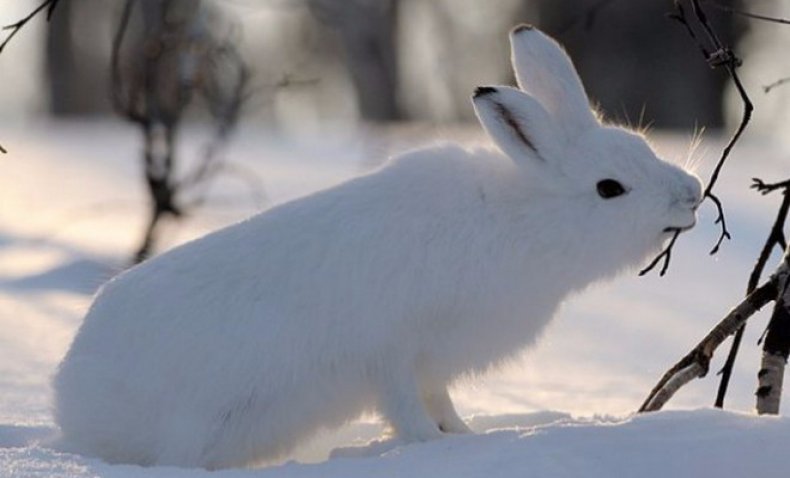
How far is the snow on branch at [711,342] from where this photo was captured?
3998mm

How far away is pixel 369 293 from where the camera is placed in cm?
376

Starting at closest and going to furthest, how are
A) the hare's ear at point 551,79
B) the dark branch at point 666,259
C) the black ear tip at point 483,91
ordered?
the dark branch at point 666,259 → the black ear tip at point 483,91 → the hare's ear at point 551,79

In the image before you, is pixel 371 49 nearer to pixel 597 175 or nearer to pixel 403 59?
pixel 403 59

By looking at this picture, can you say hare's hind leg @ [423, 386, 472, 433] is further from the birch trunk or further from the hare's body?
the birch trunk

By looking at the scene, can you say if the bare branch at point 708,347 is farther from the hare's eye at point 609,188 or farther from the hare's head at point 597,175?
the hare's eye at point 609,188

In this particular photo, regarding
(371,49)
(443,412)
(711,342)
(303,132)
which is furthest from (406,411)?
(303,132)

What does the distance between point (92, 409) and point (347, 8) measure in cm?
1084

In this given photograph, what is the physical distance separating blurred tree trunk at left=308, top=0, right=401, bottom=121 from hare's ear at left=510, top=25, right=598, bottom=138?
28.7 feet

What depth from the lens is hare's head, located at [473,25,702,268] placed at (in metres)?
3.86

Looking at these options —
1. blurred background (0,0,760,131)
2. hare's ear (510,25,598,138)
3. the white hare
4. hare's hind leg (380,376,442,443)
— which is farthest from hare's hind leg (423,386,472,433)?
blurred background (0,0,760,131)

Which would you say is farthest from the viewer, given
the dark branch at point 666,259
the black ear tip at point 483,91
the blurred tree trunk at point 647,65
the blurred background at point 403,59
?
the blurred tree trunk at point 647,65

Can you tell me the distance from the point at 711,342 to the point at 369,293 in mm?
857

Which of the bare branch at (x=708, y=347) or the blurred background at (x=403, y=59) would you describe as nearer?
the bare branch at (x=708, y=347)

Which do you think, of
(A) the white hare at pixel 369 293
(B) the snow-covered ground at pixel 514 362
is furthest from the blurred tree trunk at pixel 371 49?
(A) the white hare at pixel 369 293
